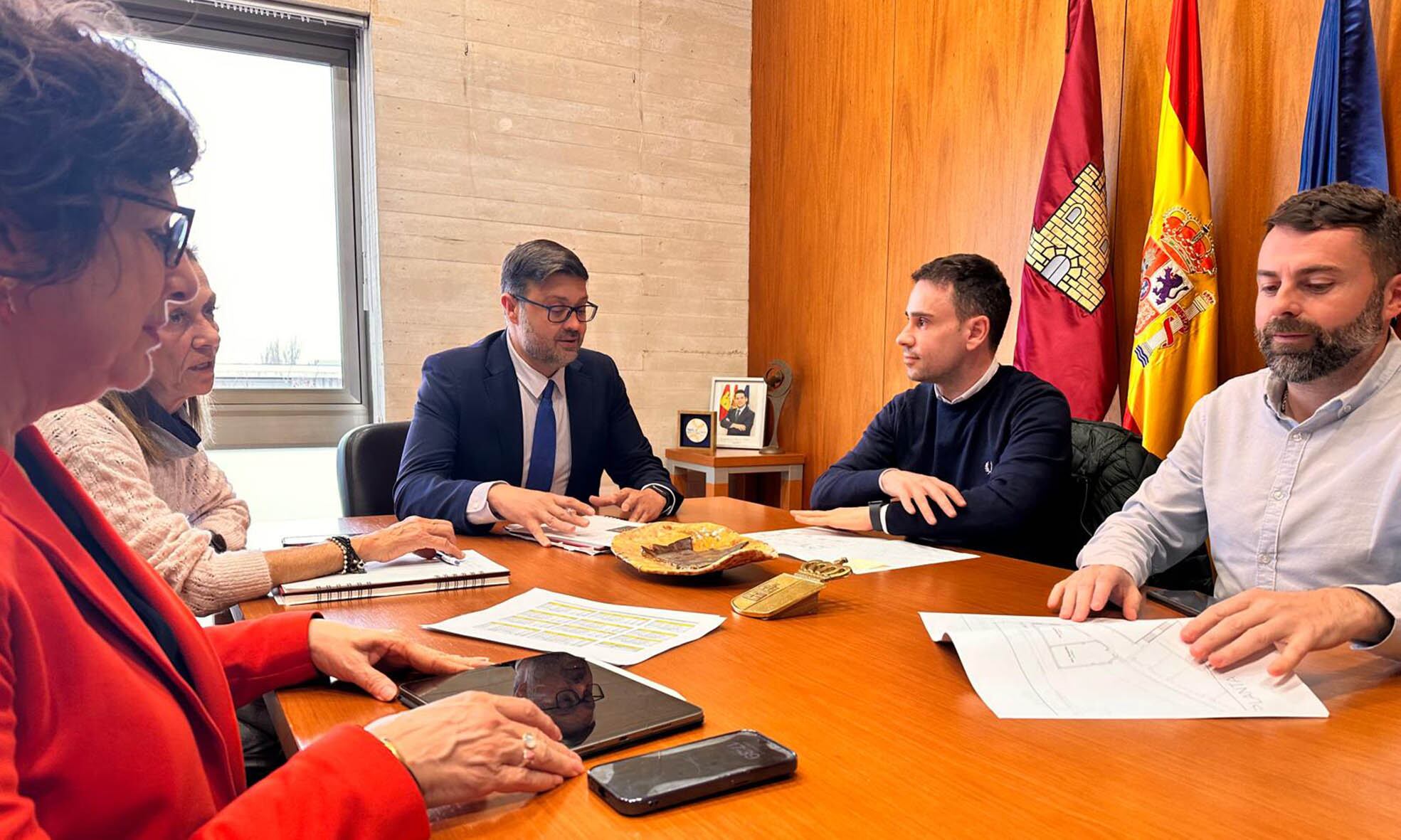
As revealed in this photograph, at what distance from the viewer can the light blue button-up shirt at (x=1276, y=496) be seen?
4.95 ft

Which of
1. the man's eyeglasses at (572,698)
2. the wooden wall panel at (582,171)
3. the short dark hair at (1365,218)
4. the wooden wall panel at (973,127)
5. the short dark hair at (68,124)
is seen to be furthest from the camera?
the wooden wall panel at (582,171)

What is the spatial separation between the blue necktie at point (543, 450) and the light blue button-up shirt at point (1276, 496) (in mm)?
1458

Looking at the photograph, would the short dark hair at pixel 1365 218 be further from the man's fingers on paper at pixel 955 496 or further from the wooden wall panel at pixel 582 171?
the wooden wall panel at pixel 582 171

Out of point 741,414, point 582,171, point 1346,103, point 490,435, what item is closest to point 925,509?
point 490,435

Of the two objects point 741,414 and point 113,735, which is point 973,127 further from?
point 113,735

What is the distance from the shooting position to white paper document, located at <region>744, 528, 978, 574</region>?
1.63m

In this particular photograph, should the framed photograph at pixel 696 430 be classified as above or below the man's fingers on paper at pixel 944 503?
below

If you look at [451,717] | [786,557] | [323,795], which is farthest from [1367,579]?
[323,795]

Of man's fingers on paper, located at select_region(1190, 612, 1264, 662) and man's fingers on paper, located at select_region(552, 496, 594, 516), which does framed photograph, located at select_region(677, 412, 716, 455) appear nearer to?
man's fingers on paper, located at select_region(552, 496, 594, 516)

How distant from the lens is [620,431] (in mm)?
2688

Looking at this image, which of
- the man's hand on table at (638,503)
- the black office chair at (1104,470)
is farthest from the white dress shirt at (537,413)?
the black office chair at (1104,470)

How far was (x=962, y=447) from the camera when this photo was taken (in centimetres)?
234

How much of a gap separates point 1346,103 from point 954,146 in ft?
4.70

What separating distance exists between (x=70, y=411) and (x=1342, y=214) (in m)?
2.18
